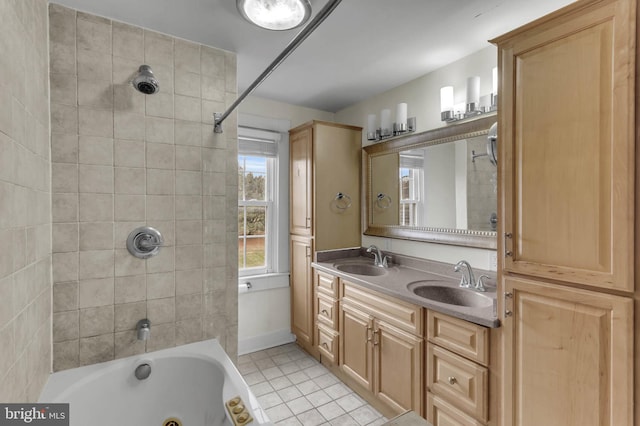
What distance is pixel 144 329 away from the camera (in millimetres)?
1530

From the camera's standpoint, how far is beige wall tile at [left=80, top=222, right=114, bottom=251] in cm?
150

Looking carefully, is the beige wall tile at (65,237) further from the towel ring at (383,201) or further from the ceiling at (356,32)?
the towel ring at (383,201)

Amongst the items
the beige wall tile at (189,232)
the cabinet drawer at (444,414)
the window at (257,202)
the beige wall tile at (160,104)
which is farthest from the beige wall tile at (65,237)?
the cabinet drawer at (444,414)

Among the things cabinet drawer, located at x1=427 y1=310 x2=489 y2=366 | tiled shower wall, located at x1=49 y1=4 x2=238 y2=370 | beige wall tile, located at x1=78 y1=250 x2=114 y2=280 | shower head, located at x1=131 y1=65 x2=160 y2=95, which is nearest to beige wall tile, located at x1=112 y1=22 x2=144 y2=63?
tiled shower wall, located at x1=49 y1=4 x2=238 y2=370

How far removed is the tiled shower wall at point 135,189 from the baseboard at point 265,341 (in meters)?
1.07

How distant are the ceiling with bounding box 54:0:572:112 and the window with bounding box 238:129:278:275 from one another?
2.14 ft

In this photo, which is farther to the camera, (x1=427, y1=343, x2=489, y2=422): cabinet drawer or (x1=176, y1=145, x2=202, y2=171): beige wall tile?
(x1=176, y1=145, x2=202, y2=171): beige wall tile

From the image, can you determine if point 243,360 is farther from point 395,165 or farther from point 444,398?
point 395,165

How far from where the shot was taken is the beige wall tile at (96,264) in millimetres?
1499

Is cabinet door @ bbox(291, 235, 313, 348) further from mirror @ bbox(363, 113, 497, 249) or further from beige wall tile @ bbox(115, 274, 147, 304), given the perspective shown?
beige wall tile @ bbox(115, 274, 147, 304)

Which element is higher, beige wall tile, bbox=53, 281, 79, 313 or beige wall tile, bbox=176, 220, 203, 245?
beige wall tile, bbox=176, 220, 203, 245

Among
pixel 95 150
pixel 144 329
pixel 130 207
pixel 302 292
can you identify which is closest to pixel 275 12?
pixel 95 150

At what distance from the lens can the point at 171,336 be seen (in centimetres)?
171

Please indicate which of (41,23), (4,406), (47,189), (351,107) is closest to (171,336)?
(4,406)
